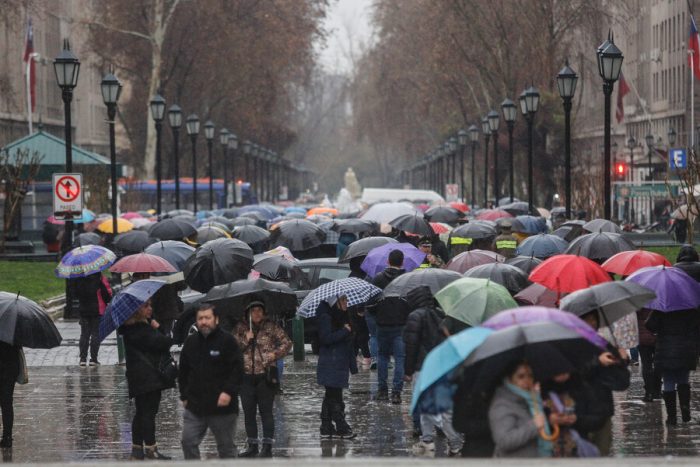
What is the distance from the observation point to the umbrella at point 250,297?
51.9 ft

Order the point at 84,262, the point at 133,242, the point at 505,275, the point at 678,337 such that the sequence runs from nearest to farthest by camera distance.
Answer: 1. the point at 678,337
2. the point at 505,275
3. the point at 84,262
4. the point at 133,242

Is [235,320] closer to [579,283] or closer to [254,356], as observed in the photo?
[254,356]

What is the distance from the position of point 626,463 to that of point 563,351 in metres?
0.70

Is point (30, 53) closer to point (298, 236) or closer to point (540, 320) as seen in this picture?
point (298, 236)

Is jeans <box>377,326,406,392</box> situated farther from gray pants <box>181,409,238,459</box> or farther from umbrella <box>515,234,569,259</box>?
umbrella <box>515,234,569,259</box>

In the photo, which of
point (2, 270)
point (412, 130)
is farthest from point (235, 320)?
point (412, 130)

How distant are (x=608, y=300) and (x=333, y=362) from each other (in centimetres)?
399

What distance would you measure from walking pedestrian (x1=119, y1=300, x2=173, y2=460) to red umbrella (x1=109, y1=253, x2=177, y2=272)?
264 inches

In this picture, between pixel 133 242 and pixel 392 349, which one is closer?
pixel 392 349

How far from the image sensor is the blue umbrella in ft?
31.3

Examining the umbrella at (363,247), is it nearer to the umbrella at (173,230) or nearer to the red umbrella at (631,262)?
the red umbrella at (631,262)

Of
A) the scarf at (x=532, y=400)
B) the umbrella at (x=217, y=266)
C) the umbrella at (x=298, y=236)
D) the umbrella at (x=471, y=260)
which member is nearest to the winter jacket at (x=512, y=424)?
the scarf at (x=532, y=400)

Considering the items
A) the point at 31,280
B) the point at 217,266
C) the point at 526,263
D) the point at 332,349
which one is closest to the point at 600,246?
the point at 526,263

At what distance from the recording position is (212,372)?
43.3 ft
